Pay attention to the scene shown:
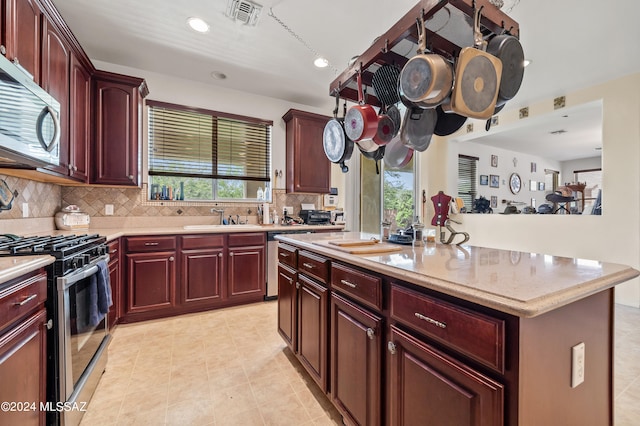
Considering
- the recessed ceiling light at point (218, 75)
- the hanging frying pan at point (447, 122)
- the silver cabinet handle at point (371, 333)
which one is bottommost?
the silver cabinet handle at point (371, 333)

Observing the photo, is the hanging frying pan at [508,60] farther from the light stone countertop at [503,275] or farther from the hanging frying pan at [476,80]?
the light stone countertop at [503,275]

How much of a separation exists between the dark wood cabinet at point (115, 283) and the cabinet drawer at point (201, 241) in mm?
567

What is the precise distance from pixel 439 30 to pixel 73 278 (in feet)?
7.08

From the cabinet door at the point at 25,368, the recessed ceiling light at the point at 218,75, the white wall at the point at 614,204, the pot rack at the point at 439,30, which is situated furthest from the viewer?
the recessed ceiling light at the point at 218,75

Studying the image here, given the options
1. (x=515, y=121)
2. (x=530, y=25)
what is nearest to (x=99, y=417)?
(x=530, y=25)

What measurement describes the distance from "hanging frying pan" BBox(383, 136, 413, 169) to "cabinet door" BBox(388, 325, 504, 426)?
1.34 meters

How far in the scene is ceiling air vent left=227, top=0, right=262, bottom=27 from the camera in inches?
86.7

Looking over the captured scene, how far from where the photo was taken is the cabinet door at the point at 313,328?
1.57 meters

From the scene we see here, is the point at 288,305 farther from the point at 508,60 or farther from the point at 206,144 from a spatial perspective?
the point at 206,144

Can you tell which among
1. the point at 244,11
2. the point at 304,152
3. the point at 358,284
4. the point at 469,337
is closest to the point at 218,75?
the point at 244,11

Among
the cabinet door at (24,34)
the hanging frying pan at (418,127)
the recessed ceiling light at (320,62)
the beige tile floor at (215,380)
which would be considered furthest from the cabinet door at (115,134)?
the hanging frying pan at (418,127)

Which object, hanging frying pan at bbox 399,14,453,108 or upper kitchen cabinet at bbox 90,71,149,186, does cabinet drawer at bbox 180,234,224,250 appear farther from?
hanging frying pan at bbox 399,14,453,108

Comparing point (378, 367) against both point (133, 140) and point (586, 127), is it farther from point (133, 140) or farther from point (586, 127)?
point (586, 127)

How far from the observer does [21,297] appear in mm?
1107
